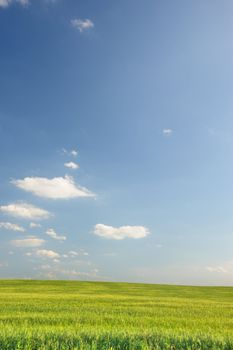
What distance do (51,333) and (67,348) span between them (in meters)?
1.62

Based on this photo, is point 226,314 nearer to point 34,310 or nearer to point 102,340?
point 34,310

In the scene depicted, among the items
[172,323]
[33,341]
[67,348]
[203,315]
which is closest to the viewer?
[67,348]

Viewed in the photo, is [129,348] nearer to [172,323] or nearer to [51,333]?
[51,333]

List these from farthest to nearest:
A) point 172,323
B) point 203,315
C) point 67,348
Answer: point 203,315 → point 172,323 → point 67,348

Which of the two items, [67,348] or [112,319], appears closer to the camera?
[67,348]

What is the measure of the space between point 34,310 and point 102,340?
12.9 m

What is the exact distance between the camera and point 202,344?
9.93m

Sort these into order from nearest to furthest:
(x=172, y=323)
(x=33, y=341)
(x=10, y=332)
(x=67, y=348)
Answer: (x=67, y=348)
(x=33, y=341)
(x=10, y=332)
(x=172, y=323)

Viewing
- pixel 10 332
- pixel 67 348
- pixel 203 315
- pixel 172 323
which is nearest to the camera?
pixel 67 348

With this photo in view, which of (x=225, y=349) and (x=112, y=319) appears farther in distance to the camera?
(x=112, y=319)

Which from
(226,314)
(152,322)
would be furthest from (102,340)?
(226,314)

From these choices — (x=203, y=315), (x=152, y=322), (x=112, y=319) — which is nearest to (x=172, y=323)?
(x=152, y=322)

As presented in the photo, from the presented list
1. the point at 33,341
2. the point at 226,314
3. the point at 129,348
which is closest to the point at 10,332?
the point at 33,341

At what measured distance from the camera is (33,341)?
9.90m
